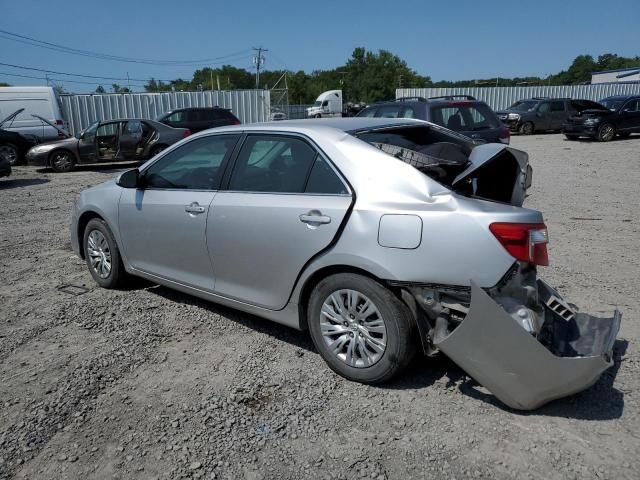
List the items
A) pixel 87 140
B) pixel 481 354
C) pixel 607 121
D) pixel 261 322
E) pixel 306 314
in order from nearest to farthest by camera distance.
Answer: pixel 481 354 < pixel 306 314 < pixel 261 322 < pixel 87 140 < pixel 607 121

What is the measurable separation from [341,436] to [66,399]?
1.73m

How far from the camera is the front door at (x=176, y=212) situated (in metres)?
3.99

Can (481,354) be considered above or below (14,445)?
above

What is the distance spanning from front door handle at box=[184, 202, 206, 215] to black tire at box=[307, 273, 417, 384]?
1.15 meters

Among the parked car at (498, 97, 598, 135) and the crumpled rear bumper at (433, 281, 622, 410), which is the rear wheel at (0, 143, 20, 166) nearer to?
the crumpled rear bumper at (433, 281, 622, 410)

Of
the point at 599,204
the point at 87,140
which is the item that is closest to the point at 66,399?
the point at 599,204

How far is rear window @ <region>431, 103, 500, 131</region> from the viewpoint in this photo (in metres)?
9.84

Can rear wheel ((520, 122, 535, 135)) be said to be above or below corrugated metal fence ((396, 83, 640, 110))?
below

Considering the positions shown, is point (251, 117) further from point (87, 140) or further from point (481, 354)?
point (481, 354)

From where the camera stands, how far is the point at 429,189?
2963mm

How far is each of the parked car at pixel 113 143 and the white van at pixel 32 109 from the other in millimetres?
1893

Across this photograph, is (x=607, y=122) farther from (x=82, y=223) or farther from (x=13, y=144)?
(x=13, y=144)

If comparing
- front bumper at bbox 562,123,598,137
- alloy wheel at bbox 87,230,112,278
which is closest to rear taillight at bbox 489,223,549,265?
alloy wheel at bbox 87,230,112,278

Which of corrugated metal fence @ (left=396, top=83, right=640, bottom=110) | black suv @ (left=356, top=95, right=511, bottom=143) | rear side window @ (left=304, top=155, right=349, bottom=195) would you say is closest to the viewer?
rear side window @ (left=304, top=155, right=349, bottom=195)
